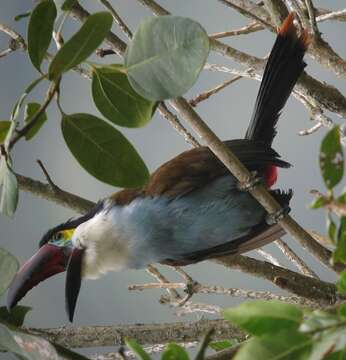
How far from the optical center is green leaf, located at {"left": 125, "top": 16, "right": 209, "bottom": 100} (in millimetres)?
584

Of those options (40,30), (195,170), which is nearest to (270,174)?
(195,170)

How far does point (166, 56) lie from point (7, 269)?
261 mm

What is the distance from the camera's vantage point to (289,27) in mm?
1050

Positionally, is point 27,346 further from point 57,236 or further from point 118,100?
point 57,236

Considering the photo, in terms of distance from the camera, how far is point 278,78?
1.16 metres

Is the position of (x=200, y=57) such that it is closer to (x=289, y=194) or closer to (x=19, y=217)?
(x=289, y=194)

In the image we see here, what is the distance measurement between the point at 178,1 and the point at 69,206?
1.36 meters

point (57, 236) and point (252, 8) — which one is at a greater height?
point (252, 8)

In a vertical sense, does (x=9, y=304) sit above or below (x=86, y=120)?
below

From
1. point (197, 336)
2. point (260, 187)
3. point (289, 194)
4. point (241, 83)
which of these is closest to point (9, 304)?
point (197, 336)

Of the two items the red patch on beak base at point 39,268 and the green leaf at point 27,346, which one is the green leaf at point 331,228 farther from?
the red patch on beak base at point 39,268

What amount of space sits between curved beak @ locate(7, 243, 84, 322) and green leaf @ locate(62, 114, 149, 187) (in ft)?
1.39

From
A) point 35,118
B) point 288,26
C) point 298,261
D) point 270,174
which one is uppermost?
point 35,118

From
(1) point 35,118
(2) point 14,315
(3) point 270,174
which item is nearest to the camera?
(1) point 35,118
